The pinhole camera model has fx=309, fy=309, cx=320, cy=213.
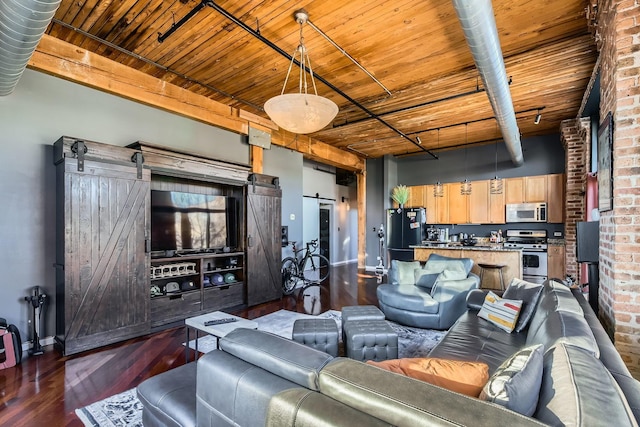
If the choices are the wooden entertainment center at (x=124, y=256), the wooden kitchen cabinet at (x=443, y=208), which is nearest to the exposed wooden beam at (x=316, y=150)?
the wooden entertainment center at (x=124, y=256)

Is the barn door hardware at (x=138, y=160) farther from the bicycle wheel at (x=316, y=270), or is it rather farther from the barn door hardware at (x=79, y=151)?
the bicycle wheel at (x=316, y=270)

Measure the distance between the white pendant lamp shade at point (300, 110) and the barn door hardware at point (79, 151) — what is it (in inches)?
83.6

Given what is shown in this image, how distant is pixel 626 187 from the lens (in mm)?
2145

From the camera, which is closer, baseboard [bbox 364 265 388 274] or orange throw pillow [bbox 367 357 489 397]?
orange throw pillow [bbox 367 357 489 397]

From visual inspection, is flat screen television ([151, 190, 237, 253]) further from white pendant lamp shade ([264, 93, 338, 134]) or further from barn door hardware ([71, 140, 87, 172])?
white pendant lamp shade ([264, 93, 338, 134])

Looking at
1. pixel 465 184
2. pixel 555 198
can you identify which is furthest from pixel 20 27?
pixel 555 198

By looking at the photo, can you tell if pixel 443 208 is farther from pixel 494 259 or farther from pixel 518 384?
pixel 518 384

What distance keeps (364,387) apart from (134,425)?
194 centimetres

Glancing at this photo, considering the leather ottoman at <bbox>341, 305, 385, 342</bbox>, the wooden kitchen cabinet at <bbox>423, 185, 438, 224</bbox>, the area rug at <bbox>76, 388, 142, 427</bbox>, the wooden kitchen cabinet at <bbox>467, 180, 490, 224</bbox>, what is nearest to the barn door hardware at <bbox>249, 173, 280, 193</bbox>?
the leather ottoman at <bbox>341, 305, 385, 342</bbox>

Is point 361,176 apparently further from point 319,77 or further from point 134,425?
point 134,425

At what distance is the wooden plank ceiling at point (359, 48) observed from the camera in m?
2.96

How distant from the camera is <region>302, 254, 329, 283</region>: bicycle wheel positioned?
721cm

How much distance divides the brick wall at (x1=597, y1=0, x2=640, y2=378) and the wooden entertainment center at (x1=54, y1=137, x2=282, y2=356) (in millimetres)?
4459

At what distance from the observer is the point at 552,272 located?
260 inches
